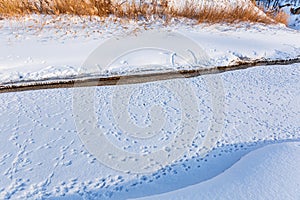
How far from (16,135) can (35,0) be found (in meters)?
5.24

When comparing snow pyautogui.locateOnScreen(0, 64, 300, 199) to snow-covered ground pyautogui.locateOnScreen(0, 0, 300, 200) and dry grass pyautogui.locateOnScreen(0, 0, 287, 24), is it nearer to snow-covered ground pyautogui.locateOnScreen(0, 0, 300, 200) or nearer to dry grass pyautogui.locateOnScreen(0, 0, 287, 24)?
snow-covered ground pyautogui.locateOnScreen(0, 0, 300, 200)

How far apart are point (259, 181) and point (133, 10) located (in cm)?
647

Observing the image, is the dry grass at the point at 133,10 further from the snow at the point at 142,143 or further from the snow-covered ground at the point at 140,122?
the snow at the point at 142,143

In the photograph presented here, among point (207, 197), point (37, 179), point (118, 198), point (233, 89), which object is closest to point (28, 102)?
point (37, 179)

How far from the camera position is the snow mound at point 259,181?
5.49 feet

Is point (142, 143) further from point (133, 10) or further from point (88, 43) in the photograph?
point (133, 10)

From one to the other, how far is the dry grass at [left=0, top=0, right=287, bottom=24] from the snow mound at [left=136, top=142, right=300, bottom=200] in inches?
236

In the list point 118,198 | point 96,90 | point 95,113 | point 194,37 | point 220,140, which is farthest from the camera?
point 194,37

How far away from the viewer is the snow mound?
167 cm

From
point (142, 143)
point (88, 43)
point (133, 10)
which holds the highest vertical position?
point (133, 10)

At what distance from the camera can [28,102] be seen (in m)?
3.89

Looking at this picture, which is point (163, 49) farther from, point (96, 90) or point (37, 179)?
point (37, 179)

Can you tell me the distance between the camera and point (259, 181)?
178 centimetres

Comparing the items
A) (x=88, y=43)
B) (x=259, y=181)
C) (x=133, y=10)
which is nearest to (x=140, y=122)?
(x=259, y=181)
